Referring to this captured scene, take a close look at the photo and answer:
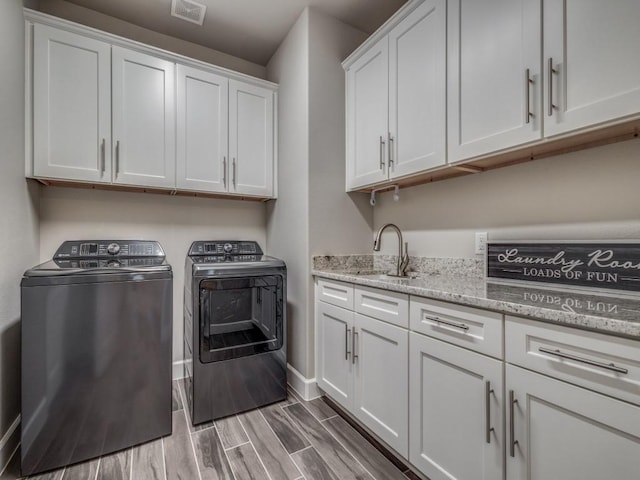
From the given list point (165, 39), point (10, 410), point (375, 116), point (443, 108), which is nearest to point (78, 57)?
point (165, 39)

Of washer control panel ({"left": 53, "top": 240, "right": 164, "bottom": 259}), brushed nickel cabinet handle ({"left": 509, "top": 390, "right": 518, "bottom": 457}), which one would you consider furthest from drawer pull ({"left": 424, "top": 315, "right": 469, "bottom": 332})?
washer control panel ({"left": 53, "top": 240, "right": 164, "bottom": 259})

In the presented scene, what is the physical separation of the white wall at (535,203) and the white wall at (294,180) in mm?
765

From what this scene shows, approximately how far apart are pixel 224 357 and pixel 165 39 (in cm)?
251

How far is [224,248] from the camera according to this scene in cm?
258

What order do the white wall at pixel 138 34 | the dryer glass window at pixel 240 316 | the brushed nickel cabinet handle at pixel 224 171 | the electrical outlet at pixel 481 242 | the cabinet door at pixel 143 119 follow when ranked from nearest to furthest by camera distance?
the electrical outlet at pixel 481 242 → the dryer glass window at pixel 240 316 → the cabinet door at pixel 143 119 → the white wall at pixel 138 34 → the brushed nickel cabinet handle at pixel 224 171

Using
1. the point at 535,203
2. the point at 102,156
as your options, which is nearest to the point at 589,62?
the point at 535,203

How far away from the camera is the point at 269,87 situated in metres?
2.52

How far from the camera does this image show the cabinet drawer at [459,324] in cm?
103

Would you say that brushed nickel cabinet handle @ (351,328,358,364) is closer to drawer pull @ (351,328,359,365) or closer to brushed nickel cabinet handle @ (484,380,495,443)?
drawer pull @ (351,328,359,365)

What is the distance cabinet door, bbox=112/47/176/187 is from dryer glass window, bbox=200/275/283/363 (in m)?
0.89

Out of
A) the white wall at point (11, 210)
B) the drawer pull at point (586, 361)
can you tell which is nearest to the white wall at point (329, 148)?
the drawer pull at point (586, 361)

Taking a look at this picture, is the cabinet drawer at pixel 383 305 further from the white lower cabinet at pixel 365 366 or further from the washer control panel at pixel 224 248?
the washer control panel at pixel 224 248

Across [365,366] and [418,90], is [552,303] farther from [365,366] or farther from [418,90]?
[418,90]

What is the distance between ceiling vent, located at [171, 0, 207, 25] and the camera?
81.6 inches
